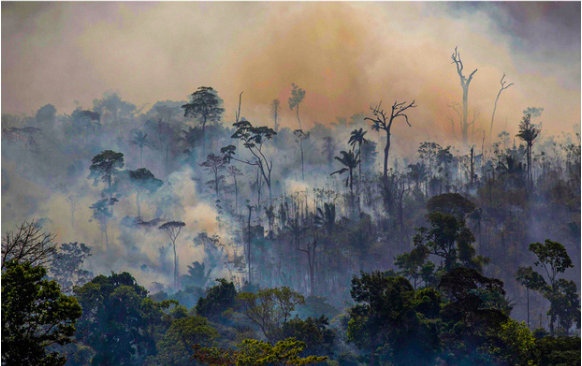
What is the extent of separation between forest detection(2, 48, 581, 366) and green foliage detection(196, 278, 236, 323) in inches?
6.1

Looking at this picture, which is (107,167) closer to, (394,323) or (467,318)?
(394,323)

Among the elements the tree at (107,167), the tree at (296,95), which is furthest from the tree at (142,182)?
the tree at (296,95)

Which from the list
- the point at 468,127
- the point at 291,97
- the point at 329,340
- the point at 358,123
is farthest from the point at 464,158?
the point at 329,340

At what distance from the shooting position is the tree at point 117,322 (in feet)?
145

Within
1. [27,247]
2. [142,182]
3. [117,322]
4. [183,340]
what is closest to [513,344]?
[183,340]

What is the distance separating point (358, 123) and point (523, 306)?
70.6 meters

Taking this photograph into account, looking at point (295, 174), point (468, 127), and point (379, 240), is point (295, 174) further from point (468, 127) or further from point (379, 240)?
point (468, 127)

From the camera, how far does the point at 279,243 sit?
8194cm

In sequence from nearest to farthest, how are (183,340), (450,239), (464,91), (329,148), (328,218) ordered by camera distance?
(183,340) → (450,239) → (328,218) → (464,91) → (329,148)

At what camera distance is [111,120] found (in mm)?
121938

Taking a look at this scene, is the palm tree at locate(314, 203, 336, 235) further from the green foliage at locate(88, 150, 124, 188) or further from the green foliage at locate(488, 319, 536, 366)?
the green foliage at locate(488, 319, 536, 366)

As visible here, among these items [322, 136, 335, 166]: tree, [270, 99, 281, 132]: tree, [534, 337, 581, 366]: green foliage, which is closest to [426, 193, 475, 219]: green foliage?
[534, 337, 581, 366]: green foliage

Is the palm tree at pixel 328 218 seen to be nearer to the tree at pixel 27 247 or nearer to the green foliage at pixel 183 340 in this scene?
the green foliage at pixel 183 340

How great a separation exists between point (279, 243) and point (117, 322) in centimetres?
3928
